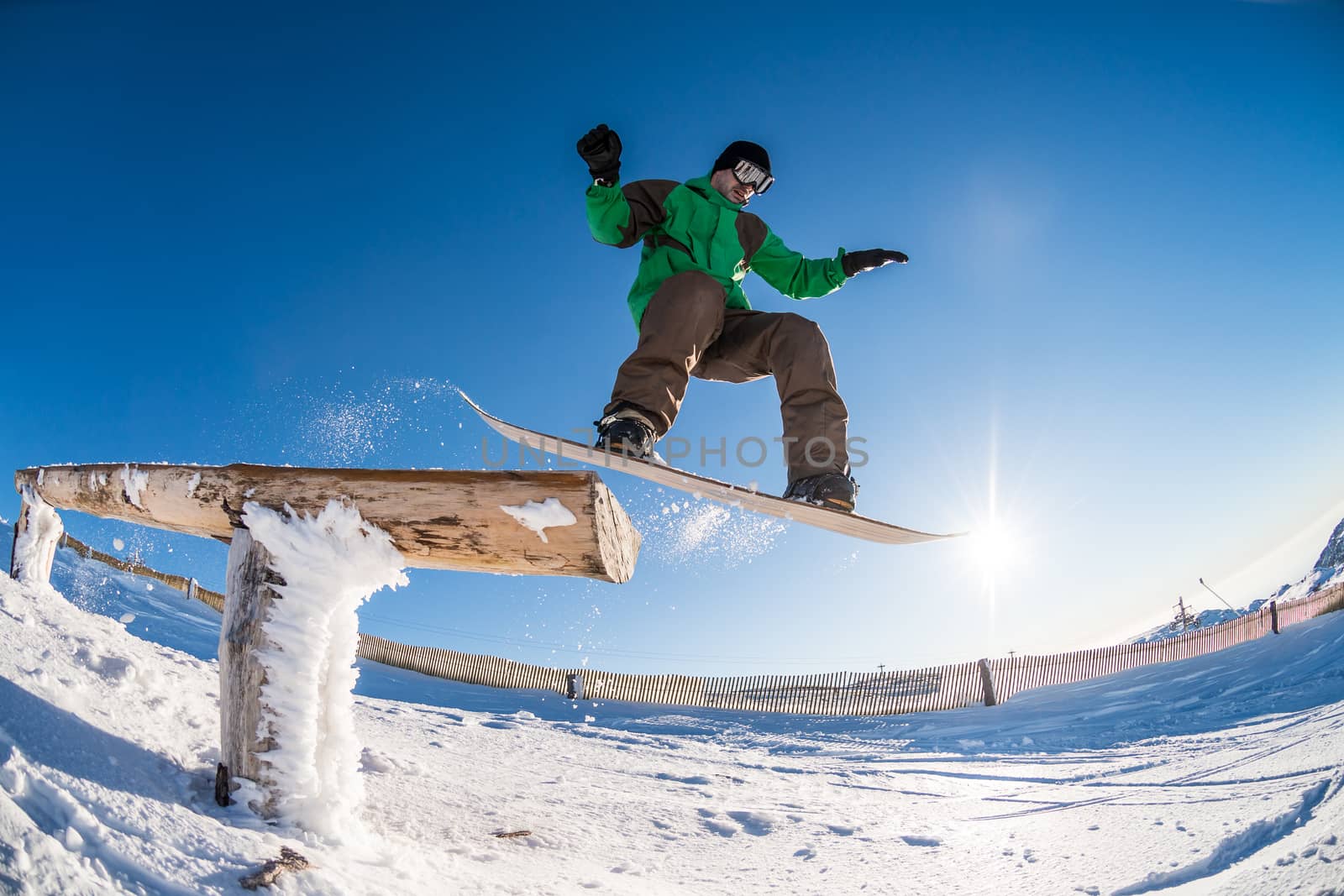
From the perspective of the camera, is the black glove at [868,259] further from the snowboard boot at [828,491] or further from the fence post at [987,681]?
the fence post at [987,681]

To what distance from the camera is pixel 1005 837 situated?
9.70 ft

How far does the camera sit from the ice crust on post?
67.2 inches

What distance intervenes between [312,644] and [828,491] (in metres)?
1.94

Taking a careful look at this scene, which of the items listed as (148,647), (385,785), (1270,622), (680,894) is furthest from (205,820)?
(1270,622)

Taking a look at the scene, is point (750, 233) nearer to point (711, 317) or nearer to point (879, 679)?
point (711, 317)

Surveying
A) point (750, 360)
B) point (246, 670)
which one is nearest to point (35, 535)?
point (246, 670)

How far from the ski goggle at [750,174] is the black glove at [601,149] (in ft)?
2.69

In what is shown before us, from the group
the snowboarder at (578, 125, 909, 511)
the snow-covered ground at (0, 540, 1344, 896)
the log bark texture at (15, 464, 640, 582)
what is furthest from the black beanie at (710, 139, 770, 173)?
the snow-covered ground at (0, 540, 1344, 896)

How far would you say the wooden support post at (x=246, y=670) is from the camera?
1.68 metres

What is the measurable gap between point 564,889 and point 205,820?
100cm

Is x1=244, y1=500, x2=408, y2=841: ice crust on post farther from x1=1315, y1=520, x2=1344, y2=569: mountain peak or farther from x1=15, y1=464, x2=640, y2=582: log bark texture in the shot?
x1=1315, y1=520, x2=1344, y2=569: mountain peak

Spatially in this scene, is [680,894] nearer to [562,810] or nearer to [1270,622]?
[562,810]

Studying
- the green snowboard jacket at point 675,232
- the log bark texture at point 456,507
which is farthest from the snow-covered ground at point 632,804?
the green snowboard jacket at point 675,232

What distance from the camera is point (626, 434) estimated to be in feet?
8.63
